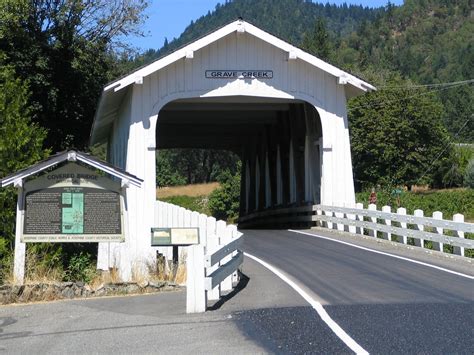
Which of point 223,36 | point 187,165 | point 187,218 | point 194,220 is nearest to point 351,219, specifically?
point 223,36

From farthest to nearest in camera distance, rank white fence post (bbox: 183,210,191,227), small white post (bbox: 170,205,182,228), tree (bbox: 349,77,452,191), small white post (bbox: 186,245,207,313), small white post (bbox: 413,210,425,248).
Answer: tree (bbox: 349,77,452,191)
small white post (bbox: 413,210,425,248)
small white post (bbox: 170,205,182,228)
white fence post (bbox: 183,210,191,227)
small white post (bbox: 186,245,207,313)

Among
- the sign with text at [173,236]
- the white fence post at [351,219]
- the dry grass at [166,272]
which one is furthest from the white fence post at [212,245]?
the white fence post at [351,219]

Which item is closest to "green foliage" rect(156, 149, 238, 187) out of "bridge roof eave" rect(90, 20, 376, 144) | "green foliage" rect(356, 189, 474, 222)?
"green foliage" rect(356, 189, 474, 222)

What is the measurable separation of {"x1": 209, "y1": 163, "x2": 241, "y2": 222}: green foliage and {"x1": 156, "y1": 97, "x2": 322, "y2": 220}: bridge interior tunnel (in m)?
26.4

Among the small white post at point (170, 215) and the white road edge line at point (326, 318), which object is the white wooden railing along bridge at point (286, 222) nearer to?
the small white post at point (170, 215)

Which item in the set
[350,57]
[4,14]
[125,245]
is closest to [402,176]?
[4,14]

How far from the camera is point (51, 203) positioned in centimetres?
1446

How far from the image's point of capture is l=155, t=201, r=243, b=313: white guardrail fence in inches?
399

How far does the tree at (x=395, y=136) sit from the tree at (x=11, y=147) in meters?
51.7

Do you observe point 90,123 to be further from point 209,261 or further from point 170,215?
point 209,261

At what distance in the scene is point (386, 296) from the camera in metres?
10.7

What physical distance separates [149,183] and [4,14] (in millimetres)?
8811

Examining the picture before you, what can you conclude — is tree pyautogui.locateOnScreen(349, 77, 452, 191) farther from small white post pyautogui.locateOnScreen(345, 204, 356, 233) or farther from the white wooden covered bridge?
small white post pyautogui.locateOnScreen(345, 204, 356, 233)

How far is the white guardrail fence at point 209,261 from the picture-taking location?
1014 cm
